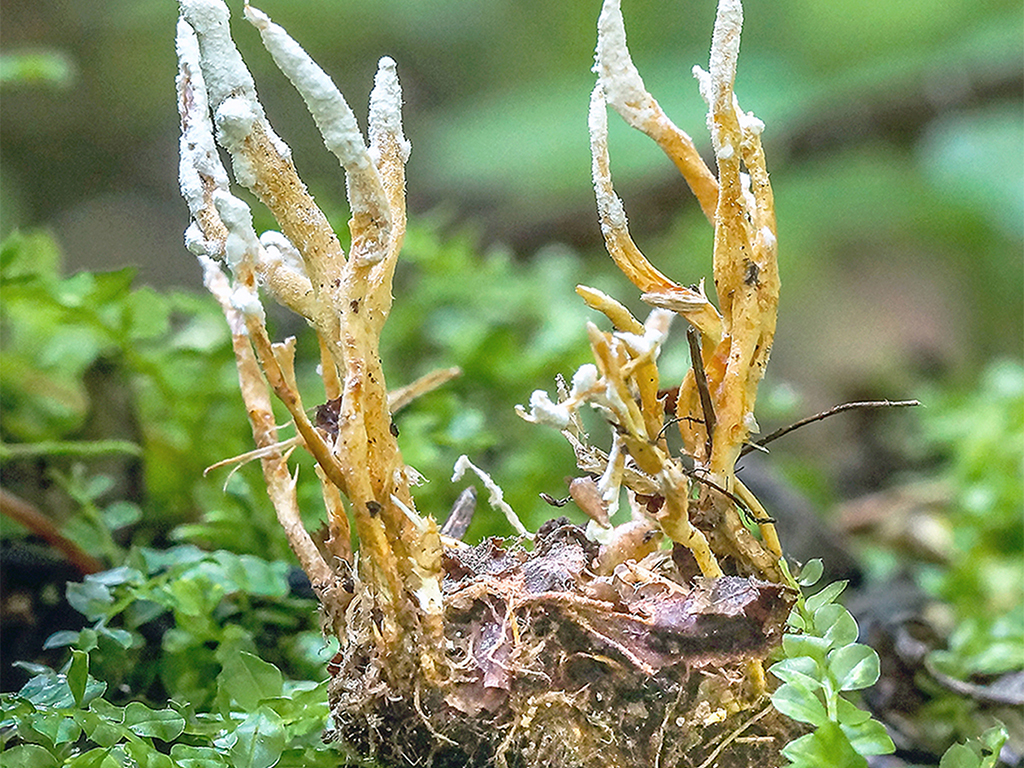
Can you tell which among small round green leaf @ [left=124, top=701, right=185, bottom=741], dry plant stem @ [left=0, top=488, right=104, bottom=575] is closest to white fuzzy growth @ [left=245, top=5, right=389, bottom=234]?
small round green leaf @ [left=124, top=701, right=185, bottom=741]

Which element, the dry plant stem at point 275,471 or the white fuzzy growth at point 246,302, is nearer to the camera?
the white fuzzy growth at point 246,302

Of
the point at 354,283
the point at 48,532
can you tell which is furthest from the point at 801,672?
the point at 48,532

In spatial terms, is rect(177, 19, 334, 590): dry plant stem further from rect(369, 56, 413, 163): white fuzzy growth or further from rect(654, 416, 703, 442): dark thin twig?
rect(654, 416, 703, 442): dark thin twig

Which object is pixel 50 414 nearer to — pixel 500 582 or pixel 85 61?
pixel 500 582

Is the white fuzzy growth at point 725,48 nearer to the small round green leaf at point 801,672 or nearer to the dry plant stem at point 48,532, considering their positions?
the small round green leaf at point 801,672

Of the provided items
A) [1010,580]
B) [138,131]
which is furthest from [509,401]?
[138,131]

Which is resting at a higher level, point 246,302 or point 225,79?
point 225,79

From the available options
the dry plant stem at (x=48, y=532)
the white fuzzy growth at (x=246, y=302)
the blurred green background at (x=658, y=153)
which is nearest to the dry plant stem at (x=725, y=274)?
the white fuzzy growth at (x=246, y=302)

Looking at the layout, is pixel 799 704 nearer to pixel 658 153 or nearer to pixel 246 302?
pixel 246 302
